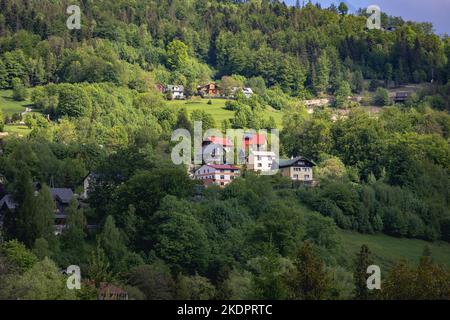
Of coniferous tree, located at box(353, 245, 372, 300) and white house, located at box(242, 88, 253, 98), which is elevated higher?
white house, located at box(242, 88, 253, 98)

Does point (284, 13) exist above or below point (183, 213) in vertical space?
above

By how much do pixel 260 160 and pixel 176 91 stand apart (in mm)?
34593

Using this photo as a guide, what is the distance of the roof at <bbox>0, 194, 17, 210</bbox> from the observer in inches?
2615

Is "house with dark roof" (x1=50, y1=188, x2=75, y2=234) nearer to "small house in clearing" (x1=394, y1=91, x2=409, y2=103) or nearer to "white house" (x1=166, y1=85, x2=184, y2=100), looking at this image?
Answer: "white house" (x1=166, y1=85, x2=184, y2=100)

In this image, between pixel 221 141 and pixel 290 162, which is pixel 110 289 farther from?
pixel 221 141

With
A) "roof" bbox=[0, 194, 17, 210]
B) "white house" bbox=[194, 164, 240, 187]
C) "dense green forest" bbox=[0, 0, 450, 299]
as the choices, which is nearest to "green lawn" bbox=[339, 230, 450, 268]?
"dense green forest" bbox=[0, 0, 450, 299]

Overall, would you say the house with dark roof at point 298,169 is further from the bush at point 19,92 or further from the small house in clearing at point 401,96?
the small house in clearing at point 401,96

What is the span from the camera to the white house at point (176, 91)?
12488 centimetres

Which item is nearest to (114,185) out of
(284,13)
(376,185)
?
(376,185)

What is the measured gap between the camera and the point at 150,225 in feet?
217

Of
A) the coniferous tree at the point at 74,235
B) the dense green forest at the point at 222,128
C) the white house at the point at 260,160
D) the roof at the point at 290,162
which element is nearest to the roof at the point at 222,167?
the white house at the point at 260,160

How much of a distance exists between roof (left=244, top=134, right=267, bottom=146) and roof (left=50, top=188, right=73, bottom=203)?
98.9 ft
